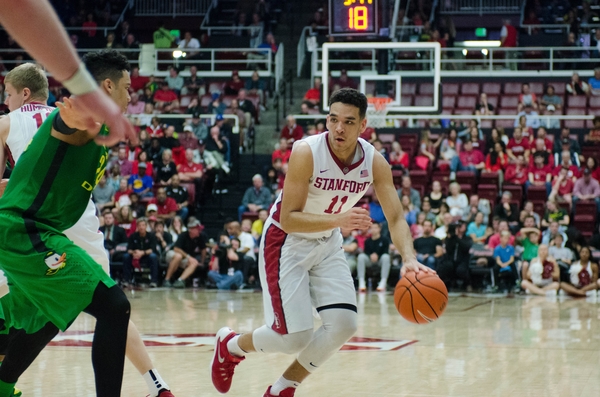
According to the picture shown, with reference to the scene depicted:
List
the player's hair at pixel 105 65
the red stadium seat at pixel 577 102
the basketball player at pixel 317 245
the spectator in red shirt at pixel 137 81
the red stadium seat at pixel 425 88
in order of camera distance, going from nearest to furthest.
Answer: the player's hair at pixel 105 65, the basketball player at pixel 317 245, the red stadium seat at pixel 577 102, the red stadium seat at pixel 425 88, the spectator in red shirt at pixel 137 81

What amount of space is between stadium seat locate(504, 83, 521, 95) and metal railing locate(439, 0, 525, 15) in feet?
14.0

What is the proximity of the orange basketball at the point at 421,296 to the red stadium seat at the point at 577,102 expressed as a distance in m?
15.4

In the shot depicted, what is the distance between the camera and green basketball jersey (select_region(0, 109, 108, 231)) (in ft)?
12.6

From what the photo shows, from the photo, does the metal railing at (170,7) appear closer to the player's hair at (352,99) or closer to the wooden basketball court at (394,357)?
the wooden basketball court at (394,357)

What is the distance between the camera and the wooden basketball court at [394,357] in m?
5.68

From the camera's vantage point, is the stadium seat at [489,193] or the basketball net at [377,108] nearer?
the basketball net at [377,108]

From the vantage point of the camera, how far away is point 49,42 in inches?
67.2

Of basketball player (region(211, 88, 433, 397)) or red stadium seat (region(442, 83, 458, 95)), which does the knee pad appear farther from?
red stadium seat (region(442, 83, 458, 95))

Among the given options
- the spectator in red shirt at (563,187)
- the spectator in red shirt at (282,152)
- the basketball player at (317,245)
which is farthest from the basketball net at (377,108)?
the basketball player at (317,245)

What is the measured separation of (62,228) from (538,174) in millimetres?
12986

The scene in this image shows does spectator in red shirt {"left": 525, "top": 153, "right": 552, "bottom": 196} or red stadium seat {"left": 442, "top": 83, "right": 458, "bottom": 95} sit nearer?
spectator in red shirt {"left": 525, "top": 153, "right": 552, "bottom": 196}

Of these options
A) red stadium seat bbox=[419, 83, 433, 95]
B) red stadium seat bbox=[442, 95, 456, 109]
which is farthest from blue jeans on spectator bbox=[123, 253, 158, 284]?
red stadium seat bbox=[442, 95, 456, 109]

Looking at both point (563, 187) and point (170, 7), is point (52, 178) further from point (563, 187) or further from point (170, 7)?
point (170, 7)

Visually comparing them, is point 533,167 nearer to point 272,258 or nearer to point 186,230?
point 186,230
